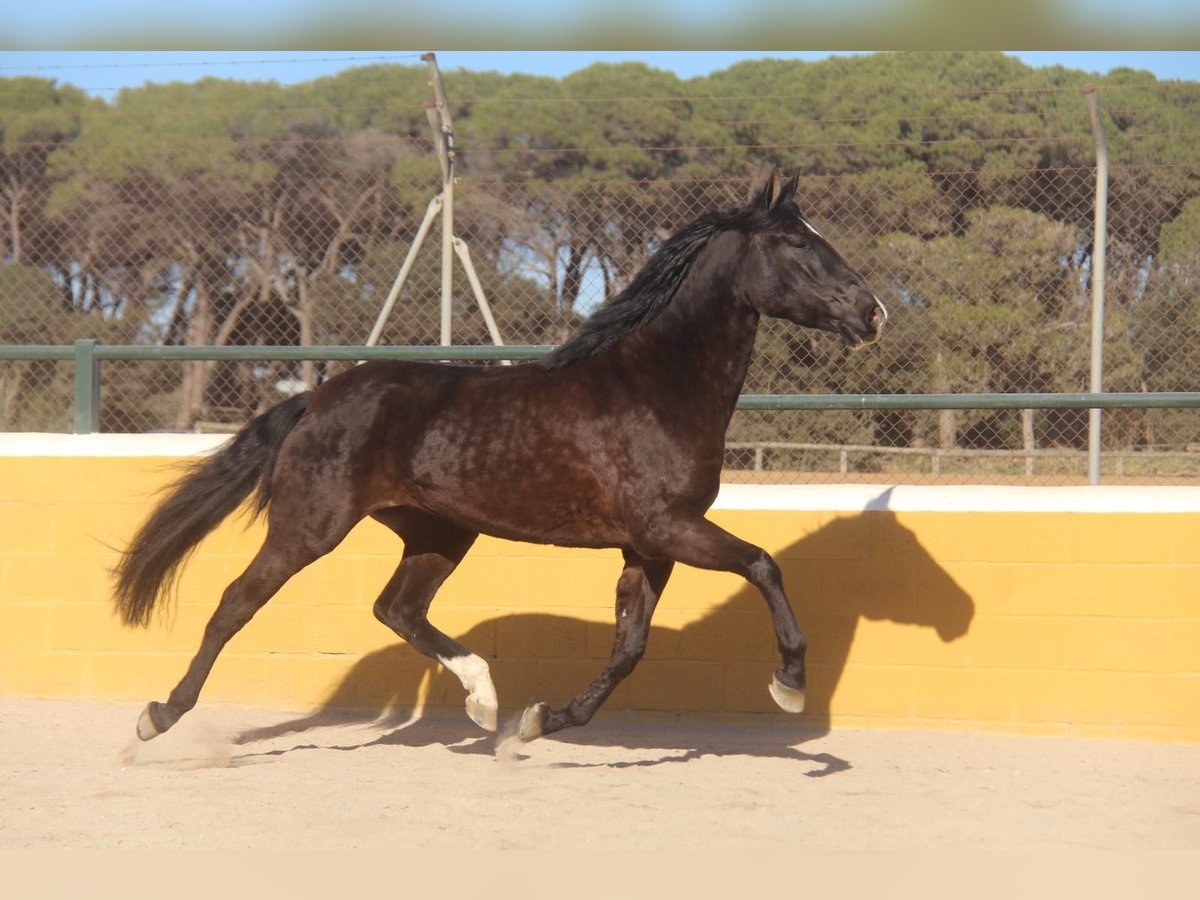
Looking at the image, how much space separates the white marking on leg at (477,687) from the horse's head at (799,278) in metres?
1.68

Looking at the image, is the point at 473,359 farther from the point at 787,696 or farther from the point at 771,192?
the point at 787,696

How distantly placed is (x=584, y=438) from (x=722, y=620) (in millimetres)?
1440

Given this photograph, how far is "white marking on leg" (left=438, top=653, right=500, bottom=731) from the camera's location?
481 cm

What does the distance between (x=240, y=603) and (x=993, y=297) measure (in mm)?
3942

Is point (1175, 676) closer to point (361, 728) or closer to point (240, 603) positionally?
point (361, 728)

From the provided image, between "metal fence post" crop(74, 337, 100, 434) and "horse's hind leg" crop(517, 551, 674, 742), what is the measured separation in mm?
2816

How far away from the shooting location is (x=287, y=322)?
8.92 metres

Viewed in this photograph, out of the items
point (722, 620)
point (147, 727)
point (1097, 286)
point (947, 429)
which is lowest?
point (147, 727)

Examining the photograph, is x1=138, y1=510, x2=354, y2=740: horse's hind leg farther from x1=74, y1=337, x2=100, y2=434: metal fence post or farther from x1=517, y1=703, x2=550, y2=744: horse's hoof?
x1=74, y1=337, x2=100, y2=434: metal fence post

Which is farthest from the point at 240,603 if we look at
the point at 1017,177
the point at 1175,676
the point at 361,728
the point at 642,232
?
the point at 1017,177

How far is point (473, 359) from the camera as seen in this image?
237 inches

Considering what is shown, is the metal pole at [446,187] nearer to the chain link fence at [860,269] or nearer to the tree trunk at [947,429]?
the chain link fence at [860,269]

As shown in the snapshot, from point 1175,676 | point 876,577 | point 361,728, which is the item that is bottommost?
point 361,728

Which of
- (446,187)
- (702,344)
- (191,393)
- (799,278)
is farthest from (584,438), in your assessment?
(191,393)
